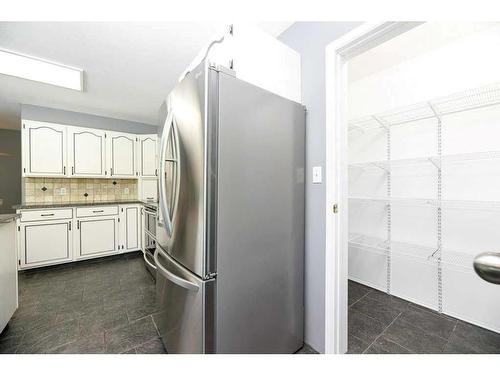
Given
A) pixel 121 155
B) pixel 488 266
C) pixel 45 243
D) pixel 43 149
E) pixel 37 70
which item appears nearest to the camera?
pixel 488 266

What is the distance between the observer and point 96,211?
320cm

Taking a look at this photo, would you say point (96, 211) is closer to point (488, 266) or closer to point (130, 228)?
point (130, 228)

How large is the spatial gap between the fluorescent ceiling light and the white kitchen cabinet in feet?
6.01

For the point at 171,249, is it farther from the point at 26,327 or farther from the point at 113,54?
the point at 113,54

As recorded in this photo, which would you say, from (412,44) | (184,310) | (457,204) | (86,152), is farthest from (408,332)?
(86,152)

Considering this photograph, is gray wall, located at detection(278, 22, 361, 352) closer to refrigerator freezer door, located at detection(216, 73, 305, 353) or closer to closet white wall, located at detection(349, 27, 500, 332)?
refrigerator freezer door, located at detection(216, 73, 305, 353)

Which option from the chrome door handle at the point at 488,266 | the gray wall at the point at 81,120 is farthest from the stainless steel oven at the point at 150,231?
the chrome door handle at the point at 488,266

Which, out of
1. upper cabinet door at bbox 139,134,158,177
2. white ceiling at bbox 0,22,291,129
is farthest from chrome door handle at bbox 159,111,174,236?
upper cabinet door at bbox 139,134,158,177

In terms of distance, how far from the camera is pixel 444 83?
1846mm

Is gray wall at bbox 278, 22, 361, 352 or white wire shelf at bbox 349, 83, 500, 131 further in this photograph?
white wire shelf at bbox 349, 83, 500, 131

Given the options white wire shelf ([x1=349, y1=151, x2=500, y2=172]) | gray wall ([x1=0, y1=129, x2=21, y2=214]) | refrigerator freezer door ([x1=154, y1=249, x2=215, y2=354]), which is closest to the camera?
refrigerator freezer door ([x1=154, y1=249, x2=215, y2=354])

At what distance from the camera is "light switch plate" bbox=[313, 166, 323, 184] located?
136 centimetres

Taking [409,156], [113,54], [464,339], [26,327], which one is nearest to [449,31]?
[409,156]

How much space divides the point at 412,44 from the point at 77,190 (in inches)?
187
